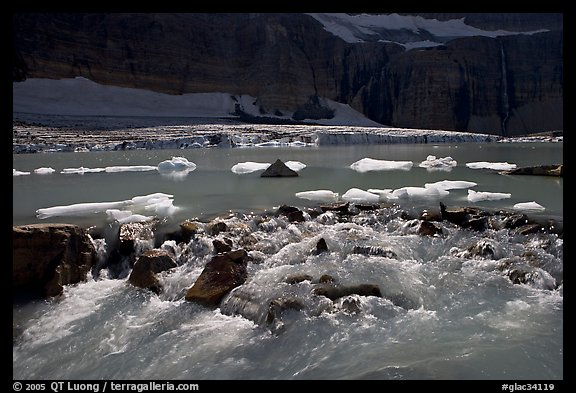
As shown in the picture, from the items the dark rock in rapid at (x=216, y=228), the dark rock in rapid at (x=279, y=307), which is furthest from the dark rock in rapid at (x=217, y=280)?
the dark rock in rapid at (x=216, y=228)

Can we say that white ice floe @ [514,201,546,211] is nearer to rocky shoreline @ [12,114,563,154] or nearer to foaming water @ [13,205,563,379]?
foaming water @ [13,205,563,379]

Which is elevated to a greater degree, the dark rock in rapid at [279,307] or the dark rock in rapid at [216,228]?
the dark rock in rapid at [216,228]

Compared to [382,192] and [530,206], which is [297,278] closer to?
[382,192]

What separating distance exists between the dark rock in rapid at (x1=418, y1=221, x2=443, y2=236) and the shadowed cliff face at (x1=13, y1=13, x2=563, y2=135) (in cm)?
6326

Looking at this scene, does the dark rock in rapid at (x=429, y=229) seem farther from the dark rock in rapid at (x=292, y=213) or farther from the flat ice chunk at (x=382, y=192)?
the flat ice chunk at (x=382, y=192)

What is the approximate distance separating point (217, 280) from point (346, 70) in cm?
7446

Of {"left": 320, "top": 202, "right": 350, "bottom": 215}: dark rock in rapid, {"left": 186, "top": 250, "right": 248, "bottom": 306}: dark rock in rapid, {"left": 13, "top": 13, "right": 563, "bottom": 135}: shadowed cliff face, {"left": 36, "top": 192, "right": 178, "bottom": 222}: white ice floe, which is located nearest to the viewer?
{"left": 186, "top": 250, "right": 248, "bottom": 306}: dark rock in rapid

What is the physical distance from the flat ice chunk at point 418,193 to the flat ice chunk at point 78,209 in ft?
21.4

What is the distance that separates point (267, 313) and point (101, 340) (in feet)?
6.29

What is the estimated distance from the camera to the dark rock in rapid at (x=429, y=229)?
759 cm

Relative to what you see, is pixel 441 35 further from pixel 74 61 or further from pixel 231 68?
pixel 74 61

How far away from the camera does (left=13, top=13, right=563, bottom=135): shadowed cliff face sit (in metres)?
67.4

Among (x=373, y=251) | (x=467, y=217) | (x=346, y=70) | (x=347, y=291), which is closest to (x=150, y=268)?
(x=347, y=291)

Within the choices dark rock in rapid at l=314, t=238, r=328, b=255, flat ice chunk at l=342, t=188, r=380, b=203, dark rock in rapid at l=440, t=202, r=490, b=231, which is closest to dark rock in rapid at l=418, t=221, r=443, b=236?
dark rock in rapid at l=440, t=202, r=490, b=231
